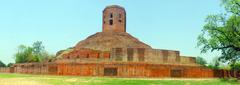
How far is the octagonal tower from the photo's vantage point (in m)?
46.2

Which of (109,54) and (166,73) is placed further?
(109,54)

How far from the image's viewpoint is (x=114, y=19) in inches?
1828

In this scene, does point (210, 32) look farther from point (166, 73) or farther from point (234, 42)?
point (166, 73)

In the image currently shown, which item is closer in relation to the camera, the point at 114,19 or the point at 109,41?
the point at 109,41

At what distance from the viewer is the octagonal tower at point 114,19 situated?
46.2m

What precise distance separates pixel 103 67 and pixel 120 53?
3.71 m

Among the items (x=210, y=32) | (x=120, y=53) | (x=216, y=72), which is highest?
(x=210, y=32)

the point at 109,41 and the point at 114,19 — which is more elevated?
the point at 114,19

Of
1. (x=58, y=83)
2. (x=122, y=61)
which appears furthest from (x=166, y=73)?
(x=58, y=83)

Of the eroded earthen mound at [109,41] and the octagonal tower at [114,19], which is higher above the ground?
the octagonal tower at [114,19]

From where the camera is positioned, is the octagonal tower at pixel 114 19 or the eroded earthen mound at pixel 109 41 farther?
the octagonal tower at pixel 114 19

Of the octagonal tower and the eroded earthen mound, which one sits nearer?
the eroded earthen mound

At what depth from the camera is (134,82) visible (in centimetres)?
2511

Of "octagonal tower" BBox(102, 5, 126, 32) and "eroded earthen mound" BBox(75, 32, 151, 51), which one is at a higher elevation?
"octagonal tower" BBox(102, 5, 126, 32)
